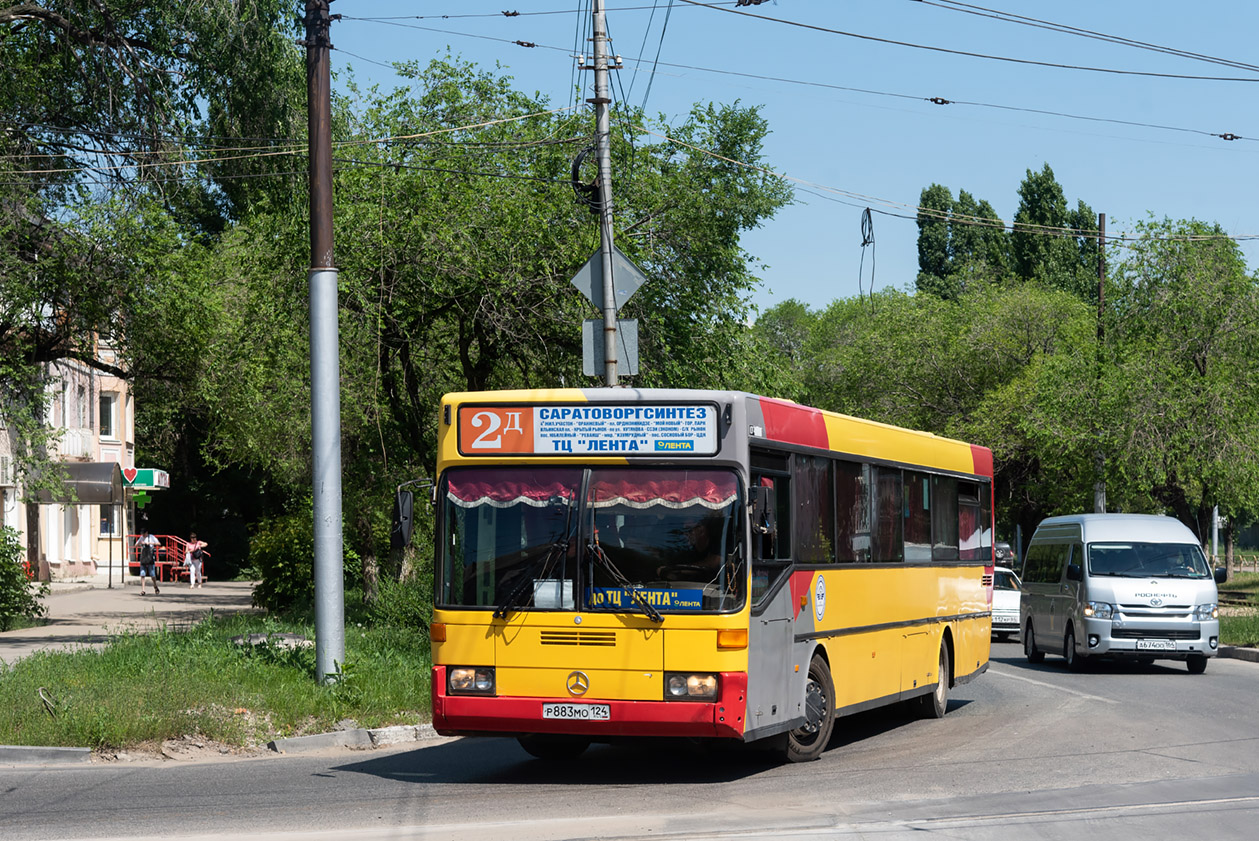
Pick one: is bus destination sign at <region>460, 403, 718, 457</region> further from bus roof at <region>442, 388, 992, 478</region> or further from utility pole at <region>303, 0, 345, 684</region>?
utility pole at <region>303, 0, 345, 684</region>

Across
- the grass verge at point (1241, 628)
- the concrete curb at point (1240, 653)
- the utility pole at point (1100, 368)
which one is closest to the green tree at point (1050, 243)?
the utility pole at point (1100, 368)

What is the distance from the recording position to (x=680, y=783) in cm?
1103

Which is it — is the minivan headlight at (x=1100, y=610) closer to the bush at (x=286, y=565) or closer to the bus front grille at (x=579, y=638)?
the bus front grille at (x=579, y=638)

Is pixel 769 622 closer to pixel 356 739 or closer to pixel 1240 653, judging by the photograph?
pixel 356 739

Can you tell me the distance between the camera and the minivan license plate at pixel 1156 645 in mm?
21156

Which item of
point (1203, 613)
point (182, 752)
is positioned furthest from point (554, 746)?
point (1203, 613)

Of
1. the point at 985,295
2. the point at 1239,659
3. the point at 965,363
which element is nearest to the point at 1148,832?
the point at 1239,659

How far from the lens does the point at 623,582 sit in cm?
1070

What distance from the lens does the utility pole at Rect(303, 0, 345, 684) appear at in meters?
14.7

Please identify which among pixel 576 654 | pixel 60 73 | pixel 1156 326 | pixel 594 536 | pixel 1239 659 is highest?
pixel 60 73

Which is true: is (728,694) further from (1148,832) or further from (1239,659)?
(1239,659)

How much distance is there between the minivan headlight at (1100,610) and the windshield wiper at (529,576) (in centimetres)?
1306

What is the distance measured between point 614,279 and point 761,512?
8.11 m

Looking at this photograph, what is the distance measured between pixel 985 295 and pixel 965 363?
548cm
